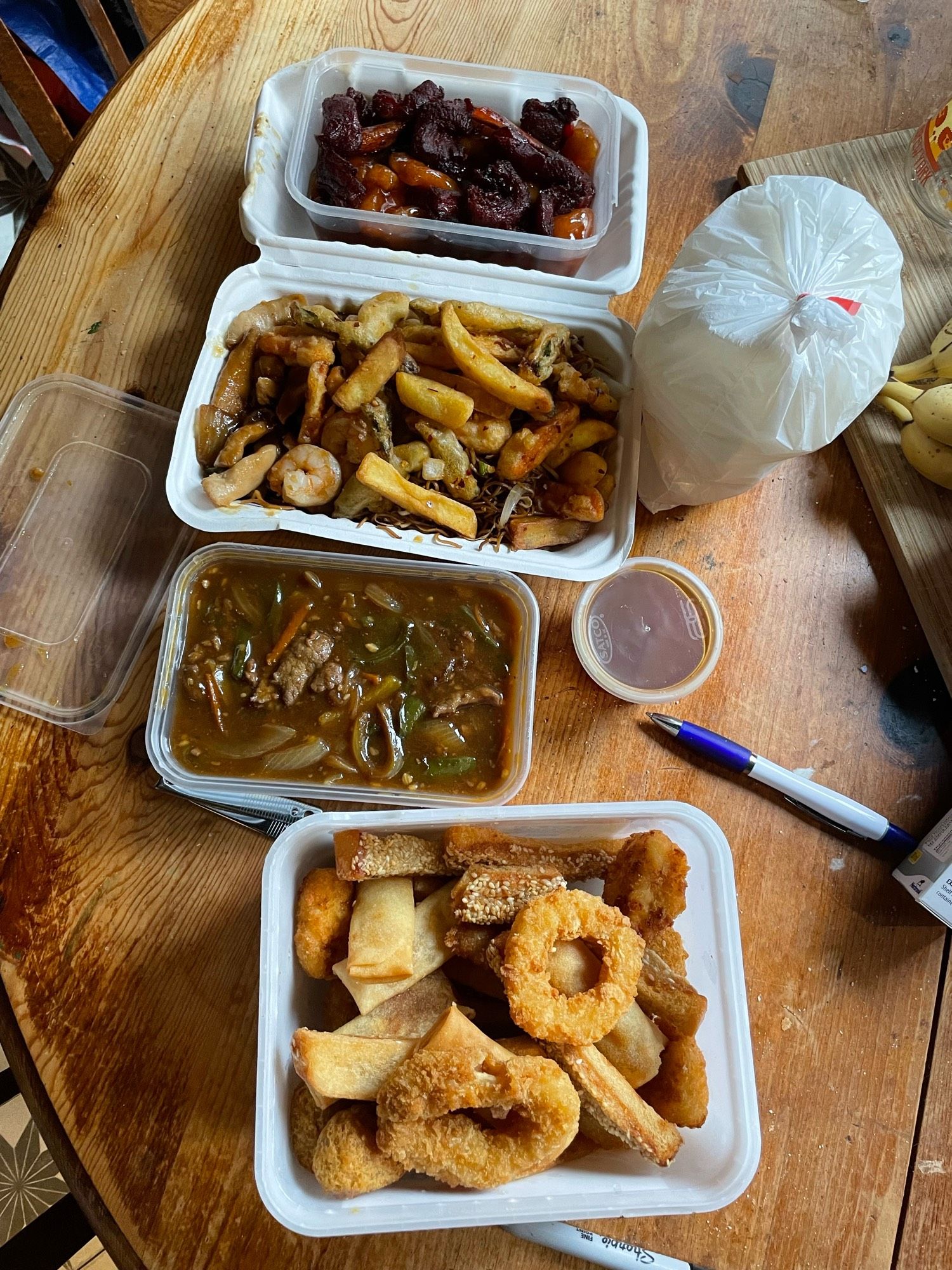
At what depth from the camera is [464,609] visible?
1494 millimetres

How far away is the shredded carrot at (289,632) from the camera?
4.71 feet

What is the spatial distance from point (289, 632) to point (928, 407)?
1256 mm

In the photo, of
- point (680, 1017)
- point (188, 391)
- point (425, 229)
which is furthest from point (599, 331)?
point (680, 1017)

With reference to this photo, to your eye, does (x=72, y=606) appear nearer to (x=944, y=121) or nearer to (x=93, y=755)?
(x=93, y=755)

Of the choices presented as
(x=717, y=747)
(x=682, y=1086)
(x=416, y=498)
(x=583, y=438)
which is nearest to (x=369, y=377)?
(x=416, y=498)

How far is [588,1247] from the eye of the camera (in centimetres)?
122

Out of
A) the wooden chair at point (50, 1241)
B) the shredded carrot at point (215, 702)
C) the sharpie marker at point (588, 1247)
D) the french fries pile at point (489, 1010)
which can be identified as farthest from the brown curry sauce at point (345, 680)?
the wooden chair at point (50, 1241)

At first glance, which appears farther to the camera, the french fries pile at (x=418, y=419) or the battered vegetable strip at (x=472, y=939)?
the french fries pile at (x=418, y=419)

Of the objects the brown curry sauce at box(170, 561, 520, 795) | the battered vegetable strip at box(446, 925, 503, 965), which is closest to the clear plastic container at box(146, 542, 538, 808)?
the brown curry sauce at box(170, 561, 520, 795)

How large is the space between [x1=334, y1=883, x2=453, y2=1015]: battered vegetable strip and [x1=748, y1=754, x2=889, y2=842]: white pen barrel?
613mm

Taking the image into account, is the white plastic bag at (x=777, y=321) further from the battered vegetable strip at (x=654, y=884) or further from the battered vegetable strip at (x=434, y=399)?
the battered vegetable strip at (x=654, y=884)

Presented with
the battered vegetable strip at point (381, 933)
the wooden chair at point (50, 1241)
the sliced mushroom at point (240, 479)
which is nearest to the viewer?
the battered vegetable strip at point (381, 933)

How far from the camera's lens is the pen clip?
4.73ft

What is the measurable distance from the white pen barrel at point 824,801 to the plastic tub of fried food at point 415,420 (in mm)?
468
